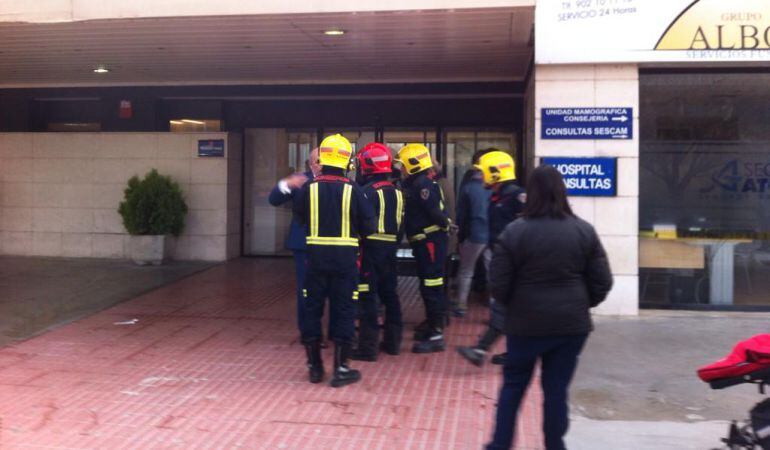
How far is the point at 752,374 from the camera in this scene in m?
4.30

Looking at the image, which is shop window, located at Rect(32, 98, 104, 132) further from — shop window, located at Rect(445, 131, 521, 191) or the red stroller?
the red stroller

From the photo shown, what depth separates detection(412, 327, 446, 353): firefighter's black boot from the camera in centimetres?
755

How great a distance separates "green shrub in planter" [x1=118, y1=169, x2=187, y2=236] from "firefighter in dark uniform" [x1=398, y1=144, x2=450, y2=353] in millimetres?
6402

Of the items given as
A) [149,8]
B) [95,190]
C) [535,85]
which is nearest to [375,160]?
[535,85]

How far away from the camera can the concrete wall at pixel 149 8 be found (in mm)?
8133

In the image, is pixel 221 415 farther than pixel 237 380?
No

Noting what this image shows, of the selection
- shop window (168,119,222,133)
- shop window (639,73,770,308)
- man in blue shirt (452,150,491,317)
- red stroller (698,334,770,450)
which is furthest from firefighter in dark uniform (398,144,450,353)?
shop window (168,119,222,133)

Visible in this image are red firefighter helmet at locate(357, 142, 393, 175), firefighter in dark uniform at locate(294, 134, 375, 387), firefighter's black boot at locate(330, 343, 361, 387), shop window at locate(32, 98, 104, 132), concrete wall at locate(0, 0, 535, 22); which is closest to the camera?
firefighter in dark uniform at locate(294, 134, 375, 387)

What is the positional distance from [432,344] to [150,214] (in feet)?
22.3

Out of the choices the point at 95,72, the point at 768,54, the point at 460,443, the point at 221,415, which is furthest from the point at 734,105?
the point at 95,72

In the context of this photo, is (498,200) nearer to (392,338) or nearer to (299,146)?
(392,338)

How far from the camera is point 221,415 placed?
577 centimetres

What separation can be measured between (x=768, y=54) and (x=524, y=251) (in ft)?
18.7

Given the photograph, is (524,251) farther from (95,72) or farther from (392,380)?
(95,72)
